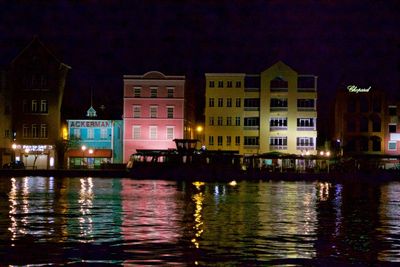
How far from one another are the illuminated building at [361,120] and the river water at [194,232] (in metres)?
63.4

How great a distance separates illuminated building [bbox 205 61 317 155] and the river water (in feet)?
195

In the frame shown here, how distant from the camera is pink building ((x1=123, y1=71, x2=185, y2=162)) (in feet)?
358

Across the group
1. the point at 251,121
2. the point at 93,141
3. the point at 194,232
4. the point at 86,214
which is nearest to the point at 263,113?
the point at 251,121

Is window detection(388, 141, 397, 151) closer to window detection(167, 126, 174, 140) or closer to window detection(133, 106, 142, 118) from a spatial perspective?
window detection(167, 126, 174, 140)

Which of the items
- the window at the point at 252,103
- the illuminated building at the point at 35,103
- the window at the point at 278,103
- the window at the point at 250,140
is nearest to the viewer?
the illuminated building at the point at 35,103

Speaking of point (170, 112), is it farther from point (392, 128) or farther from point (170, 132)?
point (392, 128)

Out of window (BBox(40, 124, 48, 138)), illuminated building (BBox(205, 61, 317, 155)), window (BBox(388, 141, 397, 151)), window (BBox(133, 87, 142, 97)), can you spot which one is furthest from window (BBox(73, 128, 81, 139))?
window (BBox(388, 141, 397, 151))

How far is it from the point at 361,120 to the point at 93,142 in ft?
136

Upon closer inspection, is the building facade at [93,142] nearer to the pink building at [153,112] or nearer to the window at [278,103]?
the pink building at [153,112]

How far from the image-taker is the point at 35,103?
10606 cm

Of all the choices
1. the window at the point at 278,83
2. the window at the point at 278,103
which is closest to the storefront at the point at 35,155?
the window at the point at 278,103

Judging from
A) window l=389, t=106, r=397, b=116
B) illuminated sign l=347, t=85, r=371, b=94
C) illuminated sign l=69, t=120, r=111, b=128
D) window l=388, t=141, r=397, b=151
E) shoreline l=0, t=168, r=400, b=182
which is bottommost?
shoreline l=0, t=168, r=400, b=182

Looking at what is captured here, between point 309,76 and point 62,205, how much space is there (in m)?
73.9

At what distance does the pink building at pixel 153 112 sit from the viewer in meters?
109
